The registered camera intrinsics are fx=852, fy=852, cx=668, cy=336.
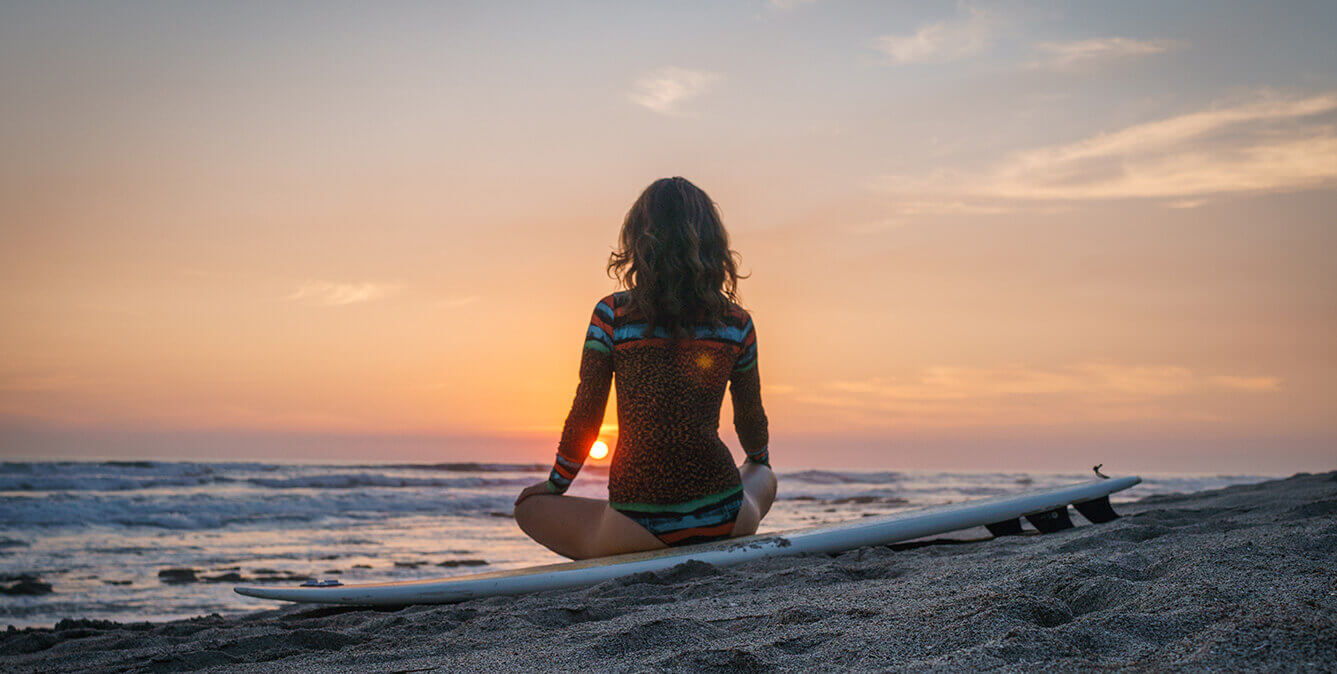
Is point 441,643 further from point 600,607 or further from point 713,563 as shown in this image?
point 713,563

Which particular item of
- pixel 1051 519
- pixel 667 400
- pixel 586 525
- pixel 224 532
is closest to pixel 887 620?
pixel 667 400

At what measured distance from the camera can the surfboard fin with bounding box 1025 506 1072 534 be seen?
11.5 ft

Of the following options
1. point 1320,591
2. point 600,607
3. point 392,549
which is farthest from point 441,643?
point 392,549

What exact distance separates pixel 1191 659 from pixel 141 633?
3.08m

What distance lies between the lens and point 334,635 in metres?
2.24

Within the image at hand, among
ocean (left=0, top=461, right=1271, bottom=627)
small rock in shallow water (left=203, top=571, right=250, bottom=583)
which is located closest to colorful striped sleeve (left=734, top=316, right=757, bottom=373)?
ocean (left=0, top=461, right=1271, bottom=627)

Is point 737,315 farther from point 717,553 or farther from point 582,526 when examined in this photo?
point 582,526

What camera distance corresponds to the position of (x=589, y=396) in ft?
8.99

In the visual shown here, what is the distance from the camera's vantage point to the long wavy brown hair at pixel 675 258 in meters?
2.61

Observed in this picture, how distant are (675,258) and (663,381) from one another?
385 millimetres

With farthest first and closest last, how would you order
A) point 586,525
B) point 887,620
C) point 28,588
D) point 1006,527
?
point 28,588, point 1006,527, point 586,525, point 887,620

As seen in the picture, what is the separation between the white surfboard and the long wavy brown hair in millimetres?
739

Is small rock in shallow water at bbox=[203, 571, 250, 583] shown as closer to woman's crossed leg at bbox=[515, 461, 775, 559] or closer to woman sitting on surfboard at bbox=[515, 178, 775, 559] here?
woman's crossed leg at bbox=[515, 461, 775, 559]

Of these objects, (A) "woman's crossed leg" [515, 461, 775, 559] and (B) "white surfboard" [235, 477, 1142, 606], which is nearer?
(B) "white surfboard" [235, 477, 1142, 606]
